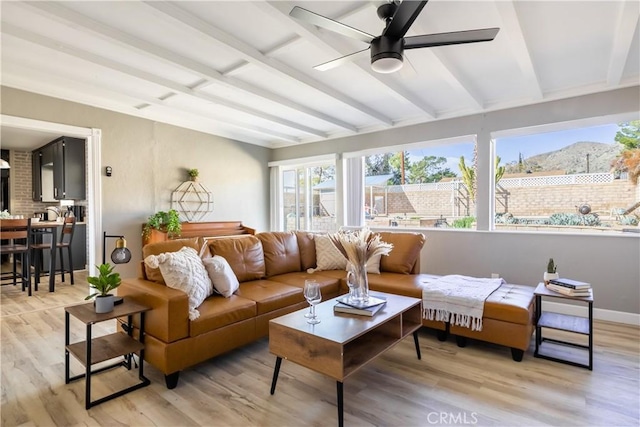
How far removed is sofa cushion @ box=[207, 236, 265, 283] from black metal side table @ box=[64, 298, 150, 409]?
936 millimetres

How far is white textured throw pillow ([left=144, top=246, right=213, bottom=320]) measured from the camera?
2.34 meters

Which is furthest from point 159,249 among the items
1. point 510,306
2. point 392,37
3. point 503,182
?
point 503,182

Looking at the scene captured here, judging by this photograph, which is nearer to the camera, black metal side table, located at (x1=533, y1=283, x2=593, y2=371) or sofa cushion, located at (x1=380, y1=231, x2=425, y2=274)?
black metal side table, located at (x1=533, y1=283, x2=593, y2=371)

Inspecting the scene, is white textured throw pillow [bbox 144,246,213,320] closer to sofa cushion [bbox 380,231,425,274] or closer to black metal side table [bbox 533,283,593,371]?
sofa cushion [bbox 380,231,425,274]

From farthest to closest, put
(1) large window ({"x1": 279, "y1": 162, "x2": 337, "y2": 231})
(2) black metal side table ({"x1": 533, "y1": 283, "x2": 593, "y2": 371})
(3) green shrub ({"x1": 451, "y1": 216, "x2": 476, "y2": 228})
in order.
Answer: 1. (1) large window ({"x1": 279, "y1": 162, "x2": 337, "y2": 231})
2. (3) green shrub ({"x1": 451, "y1": 216, "x2": 476, "y2": 228})
3. (2) black metal side table ({"x1": 533, "y1": 283, "x2": 593, "y2": 371})

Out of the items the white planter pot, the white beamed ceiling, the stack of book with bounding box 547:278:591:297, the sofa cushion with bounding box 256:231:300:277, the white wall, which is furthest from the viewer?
the white wall

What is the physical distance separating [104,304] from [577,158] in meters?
4.95

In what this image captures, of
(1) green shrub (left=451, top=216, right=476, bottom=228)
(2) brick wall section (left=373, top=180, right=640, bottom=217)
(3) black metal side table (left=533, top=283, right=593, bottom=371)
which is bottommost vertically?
(3) black metal side table (left=533, top=283, right=593, bottom=371)

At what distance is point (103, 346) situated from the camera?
7.15 ft

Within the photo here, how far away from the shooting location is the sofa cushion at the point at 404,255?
11.8ft

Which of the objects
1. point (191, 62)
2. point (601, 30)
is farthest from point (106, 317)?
point (601, 30)

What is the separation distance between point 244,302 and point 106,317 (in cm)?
93

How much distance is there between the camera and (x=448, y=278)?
3338 mm

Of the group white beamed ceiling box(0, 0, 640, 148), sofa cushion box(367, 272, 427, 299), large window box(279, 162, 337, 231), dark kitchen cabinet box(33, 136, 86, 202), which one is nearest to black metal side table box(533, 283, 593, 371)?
sofa cushion box(367, 272, 427, 299)
